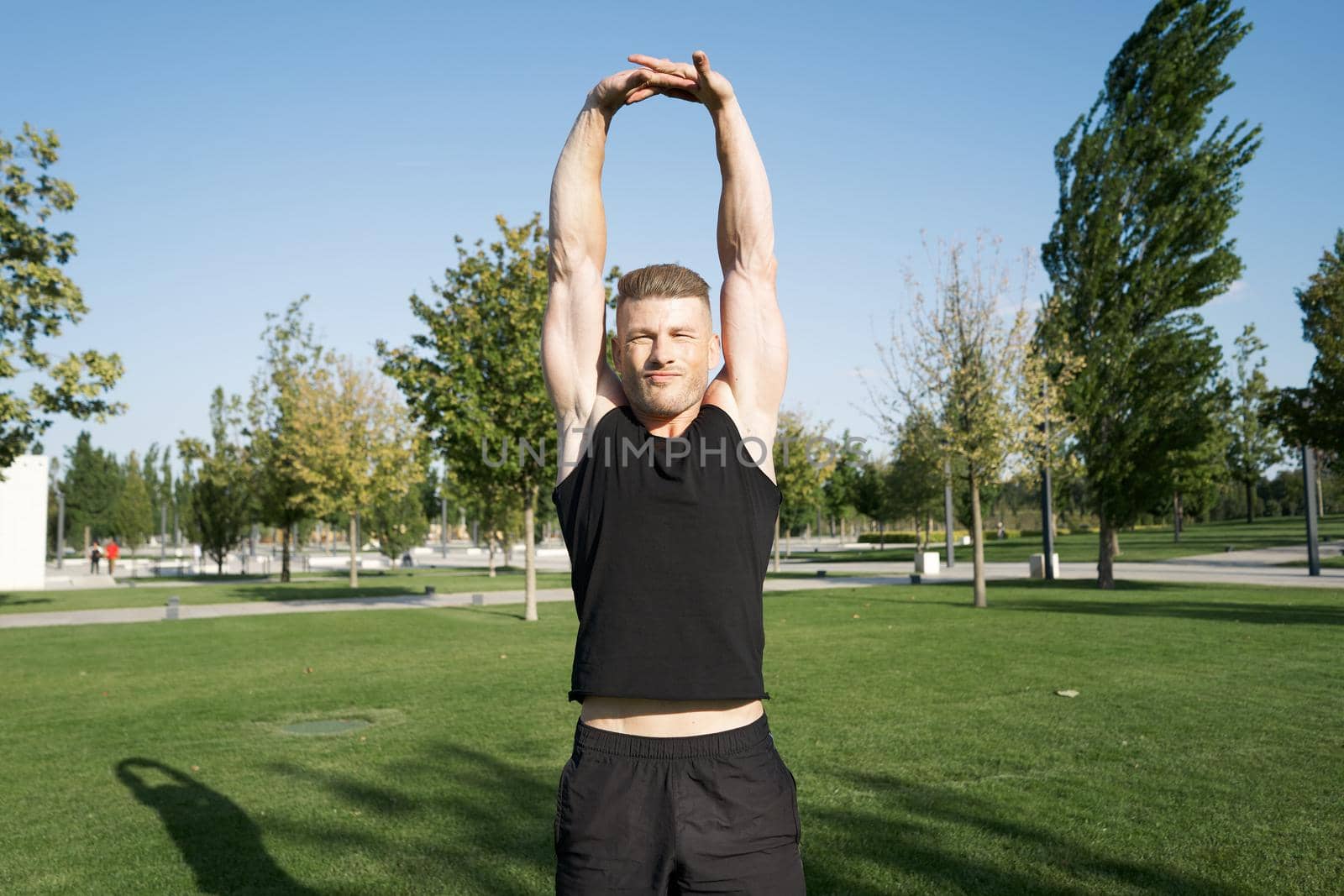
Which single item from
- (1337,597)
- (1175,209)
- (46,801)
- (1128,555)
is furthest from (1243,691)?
(1128,555)

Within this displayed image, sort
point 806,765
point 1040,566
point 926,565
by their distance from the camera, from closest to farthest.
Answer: point 806,765, point 1040,566, point 926,565

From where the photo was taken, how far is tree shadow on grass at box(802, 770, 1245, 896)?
473 cm

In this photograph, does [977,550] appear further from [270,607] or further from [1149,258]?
[270,607]

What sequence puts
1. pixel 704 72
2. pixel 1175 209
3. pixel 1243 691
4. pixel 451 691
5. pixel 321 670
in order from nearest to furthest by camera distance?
pixel 704 72, pixel 1243 691, pixel 451 691, pixel 321 670, pixel 1175 209

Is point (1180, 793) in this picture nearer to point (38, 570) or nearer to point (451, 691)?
point (451, 691)

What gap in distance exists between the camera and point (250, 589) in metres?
30.7

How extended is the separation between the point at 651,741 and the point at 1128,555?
1668 inches

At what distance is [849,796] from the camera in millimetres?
6328

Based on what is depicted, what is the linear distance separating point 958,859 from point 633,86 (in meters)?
4.34

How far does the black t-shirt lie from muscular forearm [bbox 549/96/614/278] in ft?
1.98

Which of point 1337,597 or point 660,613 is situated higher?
point 660,613

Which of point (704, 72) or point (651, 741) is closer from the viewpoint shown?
point (651, 741)

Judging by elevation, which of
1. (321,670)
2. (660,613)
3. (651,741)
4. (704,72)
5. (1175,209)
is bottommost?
(321,670)

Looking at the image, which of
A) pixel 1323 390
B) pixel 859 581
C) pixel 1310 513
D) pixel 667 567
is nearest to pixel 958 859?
pixel 667 567
